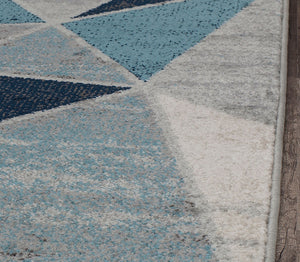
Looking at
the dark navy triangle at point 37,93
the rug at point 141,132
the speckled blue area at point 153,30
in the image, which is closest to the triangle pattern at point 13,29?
the rug at point 141,132

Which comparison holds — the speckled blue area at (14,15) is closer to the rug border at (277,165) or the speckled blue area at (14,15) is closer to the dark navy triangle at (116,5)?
the dark navy triangle at (116,5)

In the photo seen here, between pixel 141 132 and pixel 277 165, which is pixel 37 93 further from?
pixel 277 165

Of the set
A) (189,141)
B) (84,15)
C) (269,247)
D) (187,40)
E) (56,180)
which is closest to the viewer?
(269,247)

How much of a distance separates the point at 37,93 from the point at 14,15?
54cm

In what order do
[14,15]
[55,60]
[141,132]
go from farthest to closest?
1. [14,15]
2. [55,60]
3. [141,132]

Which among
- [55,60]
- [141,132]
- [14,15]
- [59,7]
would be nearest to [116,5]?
[59,7]

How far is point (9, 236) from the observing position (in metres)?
0.82

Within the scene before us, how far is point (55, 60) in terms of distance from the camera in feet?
4.61

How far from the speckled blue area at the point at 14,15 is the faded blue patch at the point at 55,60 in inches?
5.0

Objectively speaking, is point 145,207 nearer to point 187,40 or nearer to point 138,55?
point 138,55

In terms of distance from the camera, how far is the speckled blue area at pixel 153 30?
1412mm

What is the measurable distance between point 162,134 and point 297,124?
0.28 meters

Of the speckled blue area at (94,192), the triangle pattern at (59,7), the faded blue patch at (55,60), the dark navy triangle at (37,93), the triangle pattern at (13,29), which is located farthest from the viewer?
the triangle pattern at (59,7)

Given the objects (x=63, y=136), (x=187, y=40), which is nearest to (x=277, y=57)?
(x=187, y=40)
